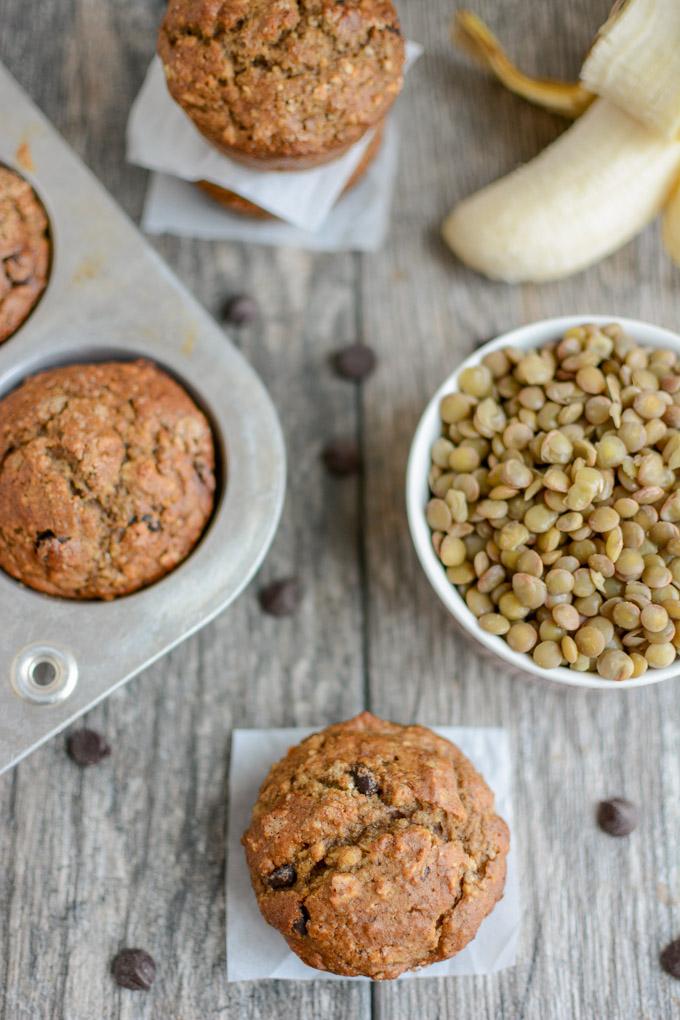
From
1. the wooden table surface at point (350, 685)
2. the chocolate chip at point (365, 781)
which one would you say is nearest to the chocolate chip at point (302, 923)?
the chocolate chip at point (365, 781)

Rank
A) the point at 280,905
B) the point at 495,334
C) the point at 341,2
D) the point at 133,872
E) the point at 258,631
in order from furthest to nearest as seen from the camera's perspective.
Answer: the point at 495,334
the point at 258,631
the point at 133,872
the point at 341,2
the point at 280,905

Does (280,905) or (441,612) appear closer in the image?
(280,905)

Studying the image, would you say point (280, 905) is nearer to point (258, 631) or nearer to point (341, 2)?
point (258, 631)

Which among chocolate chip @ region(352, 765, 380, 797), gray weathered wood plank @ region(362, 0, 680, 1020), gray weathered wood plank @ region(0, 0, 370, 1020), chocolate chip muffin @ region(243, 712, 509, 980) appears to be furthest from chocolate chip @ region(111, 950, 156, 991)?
chocolate chip @ region(352, 765, 380, 797)

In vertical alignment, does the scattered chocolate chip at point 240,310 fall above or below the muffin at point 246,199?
below

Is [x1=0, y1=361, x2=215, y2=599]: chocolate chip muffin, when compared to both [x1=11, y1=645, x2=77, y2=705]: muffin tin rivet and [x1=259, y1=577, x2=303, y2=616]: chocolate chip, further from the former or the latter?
[x1=259, y1=577, x2=303, y2=616]: chocolate chip

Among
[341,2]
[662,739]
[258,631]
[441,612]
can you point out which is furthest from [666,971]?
[341,2]

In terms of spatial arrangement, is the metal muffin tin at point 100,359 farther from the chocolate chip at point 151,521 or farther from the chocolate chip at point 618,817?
the chocolate chip at point 618,817
